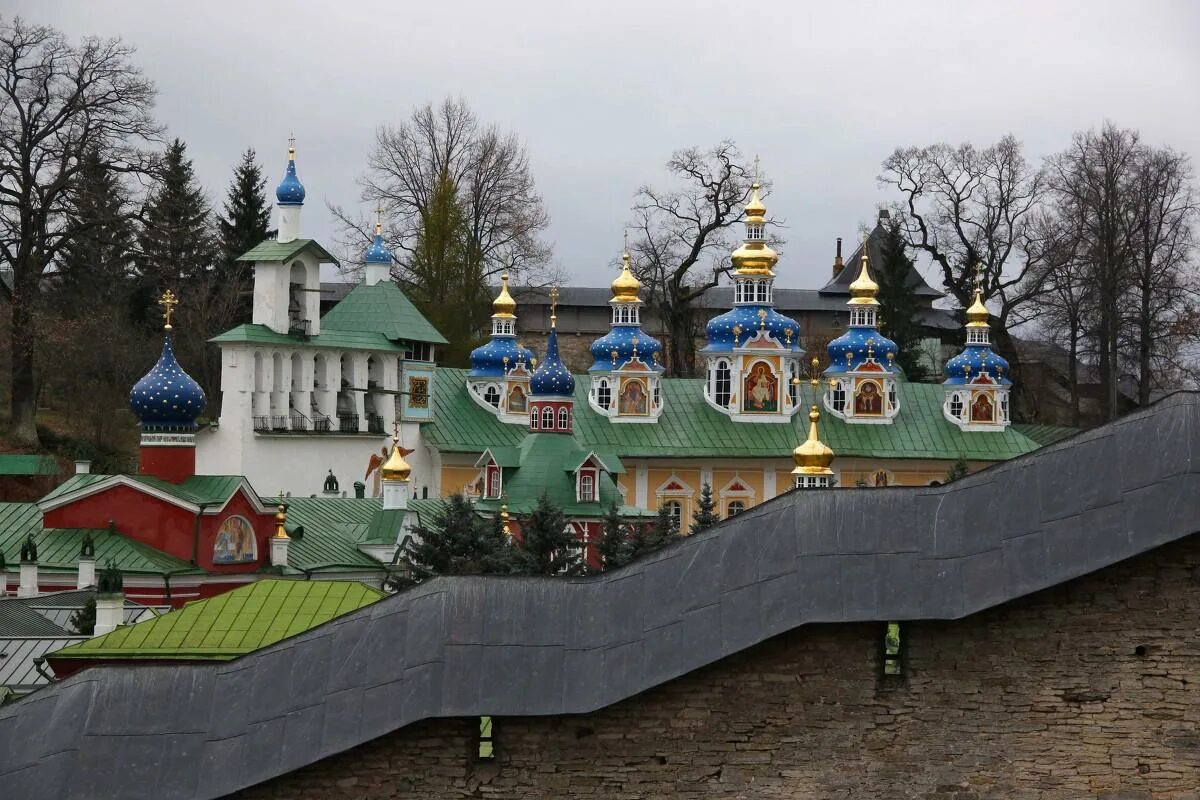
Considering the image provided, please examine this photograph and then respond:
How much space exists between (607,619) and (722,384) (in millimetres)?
47609

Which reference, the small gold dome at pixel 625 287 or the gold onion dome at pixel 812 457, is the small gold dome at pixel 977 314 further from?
the gold onion dome at pixel 812 457

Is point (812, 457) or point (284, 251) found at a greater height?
point (284, 251)

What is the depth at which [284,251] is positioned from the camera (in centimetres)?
4891

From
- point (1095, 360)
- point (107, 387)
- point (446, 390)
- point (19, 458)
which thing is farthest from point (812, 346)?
point (19, 458)

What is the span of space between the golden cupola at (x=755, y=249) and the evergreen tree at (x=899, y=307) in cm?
873

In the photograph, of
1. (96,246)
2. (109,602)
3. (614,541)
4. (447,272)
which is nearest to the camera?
(109,602)

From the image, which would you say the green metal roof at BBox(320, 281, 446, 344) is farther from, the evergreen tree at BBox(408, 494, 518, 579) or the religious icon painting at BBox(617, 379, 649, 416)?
the evergreen tree at BBox(408, 494, 518, 579)

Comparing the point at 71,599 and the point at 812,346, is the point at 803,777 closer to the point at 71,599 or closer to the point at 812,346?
the point at 71,599

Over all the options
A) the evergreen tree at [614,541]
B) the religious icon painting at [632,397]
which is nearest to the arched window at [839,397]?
the religious icon painting at [632,397]

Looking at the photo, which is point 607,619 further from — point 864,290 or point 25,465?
point 864,290

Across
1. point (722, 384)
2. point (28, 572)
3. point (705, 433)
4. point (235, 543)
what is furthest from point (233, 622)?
point (722, 384)

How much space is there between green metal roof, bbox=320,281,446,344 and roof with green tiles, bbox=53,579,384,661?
3543cm

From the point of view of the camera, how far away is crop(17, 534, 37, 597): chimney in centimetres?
2816

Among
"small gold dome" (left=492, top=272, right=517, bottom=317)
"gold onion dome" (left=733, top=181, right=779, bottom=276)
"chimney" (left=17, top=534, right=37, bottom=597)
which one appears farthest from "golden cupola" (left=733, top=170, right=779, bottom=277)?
"chimney" (left=17, top=534, right=37, bottom=597)
